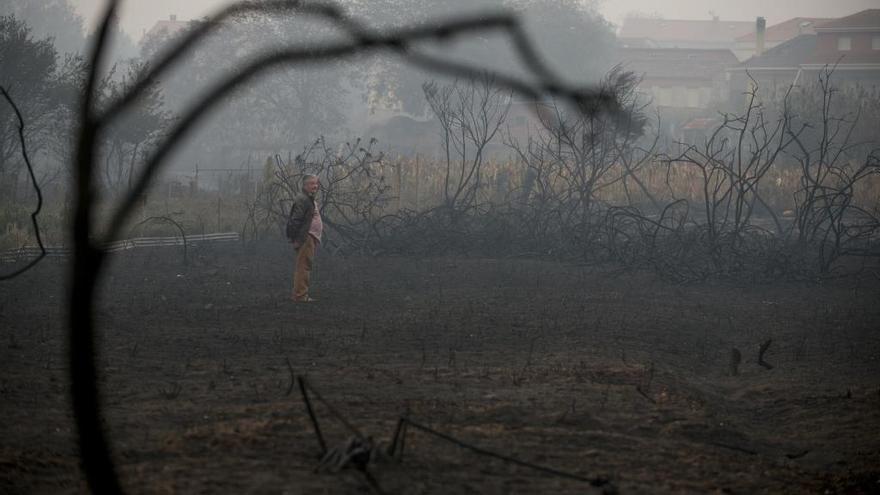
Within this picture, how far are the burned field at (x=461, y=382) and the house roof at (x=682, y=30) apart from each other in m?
134

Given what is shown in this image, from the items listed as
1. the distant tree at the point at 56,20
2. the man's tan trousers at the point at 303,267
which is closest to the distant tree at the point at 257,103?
the distant tree at the point at 56,20

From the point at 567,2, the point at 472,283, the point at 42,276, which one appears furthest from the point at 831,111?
→ the point at 42,276

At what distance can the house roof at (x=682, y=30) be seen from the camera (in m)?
144

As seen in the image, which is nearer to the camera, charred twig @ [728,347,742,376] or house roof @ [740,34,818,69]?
charred twig @ [728,347,742,376]

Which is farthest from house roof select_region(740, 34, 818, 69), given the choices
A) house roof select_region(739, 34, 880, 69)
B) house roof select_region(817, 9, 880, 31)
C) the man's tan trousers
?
the man's tan trousers

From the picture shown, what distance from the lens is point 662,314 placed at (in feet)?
41.5

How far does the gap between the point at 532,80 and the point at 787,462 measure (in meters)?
5.68

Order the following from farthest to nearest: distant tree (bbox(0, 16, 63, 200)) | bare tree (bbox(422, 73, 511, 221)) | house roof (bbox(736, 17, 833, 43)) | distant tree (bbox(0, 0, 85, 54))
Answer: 1. house roof (bbox(736, 17, 833, 43))
2. distant tree (bbox(0, 0, 85, 54))
3. distant tree (bbox(0, 16, 63, 200))
4. bare tree (bbox(422, 73, 511, 221))

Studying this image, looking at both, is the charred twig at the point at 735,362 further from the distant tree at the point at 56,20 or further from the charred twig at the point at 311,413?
the distant tree at the point at 56,20

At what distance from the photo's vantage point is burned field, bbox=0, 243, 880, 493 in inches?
209

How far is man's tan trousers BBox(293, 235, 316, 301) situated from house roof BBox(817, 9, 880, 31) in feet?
195

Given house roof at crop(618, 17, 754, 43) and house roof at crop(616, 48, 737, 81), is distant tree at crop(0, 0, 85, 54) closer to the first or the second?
house roof at crop(616, 48, 737, 81)

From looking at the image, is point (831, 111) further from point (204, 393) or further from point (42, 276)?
point (204, 393)

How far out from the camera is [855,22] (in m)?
64.3
